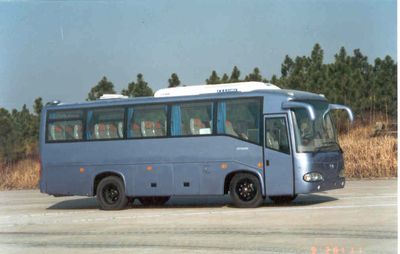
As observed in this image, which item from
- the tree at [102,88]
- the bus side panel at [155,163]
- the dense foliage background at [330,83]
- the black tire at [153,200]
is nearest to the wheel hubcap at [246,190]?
the bus side panel at [155,163]

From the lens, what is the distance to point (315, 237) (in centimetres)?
1284

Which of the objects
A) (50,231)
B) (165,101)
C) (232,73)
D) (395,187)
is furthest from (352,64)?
(50,231)

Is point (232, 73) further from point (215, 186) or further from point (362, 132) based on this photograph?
point (215, 186)

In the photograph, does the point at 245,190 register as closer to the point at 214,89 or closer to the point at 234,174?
the point at 234,174

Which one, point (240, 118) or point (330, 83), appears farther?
point (330, 83)

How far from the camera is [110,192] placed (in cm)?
2084

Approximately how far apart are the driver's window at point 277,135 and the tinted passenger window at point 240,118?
0.78 feet

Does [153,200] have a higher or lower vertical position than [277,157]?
lower

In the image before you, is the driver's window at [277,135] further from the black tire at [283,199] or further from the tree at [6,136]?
the tree at [6,136]

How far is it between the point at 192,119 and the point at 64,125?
3675mm

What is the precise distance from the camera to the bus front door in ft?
60.5

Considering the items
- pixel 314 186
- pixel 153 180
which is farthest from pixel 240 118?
pixel 153 180

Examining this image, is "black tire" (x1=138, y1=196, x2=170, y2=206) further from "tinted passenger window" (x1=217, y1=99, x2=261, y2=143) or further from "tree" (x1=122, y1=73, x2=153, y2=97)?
"tree" (x1=122, y1=73, x2=153, y2=97)

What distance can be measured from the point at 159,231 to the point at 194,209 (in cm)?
471
